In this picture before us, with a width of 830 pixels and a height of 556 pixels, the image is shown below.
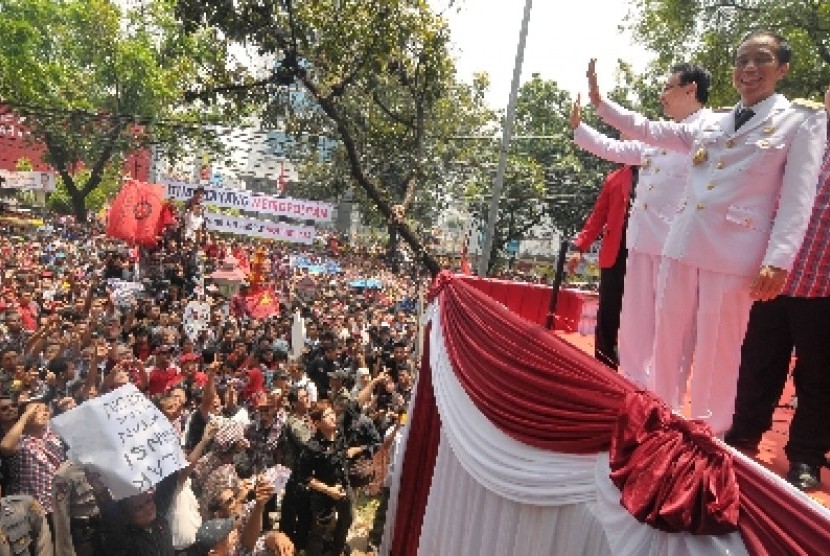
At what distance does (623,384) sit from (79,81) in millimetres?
35686

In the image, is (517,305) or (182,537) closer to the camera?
(182,537)

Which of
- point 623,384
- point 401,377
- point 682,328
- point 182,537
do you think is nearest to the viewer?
point 623,384

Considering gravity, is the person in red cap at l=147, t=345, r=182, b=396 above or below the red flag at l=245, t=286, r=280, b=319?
above

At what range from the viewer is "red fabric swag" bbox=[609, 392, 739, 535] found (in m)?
1.93

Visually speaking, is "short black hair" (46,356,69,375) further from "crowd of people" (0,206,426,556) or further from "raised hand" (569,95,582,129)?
"raised hand" (569,95,582,129)

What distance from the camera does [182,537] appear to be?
413 centimetres

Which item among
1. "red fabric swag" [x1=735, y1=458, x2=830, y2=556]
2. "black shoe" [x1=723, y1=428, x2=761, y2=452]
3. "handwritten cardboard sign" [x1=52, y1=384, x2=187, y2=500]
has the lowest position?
"handwritten cardboard sign" [x1=52, y1=384, x2=187, y2=500]

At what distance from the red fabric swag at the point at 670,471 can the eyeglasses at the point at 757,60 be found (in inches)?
49.7

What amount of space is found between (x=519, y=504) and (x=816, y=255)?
4.91 ft

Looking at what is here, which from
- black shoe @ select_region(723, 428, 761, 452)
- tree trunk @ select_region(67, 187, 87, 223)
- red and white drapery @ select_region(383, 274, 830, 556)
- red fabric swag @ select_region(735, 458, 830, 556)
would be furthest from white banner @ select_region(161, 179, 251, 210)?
tree trunk @ select_region(67, 187, 87, 223)

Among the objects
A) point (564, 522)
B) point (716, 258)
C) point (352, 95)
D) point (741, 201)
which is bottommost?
point (564, 522)

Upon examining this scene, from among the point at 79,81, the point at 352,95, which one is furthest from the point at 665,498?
the point at 79,81

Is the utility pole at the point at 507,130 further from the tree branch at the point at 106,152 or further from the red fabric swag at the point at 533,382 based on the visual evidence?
the tree branch at the point at 106,152

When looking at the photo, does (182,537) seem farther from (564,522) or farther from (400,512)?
(564,522)
